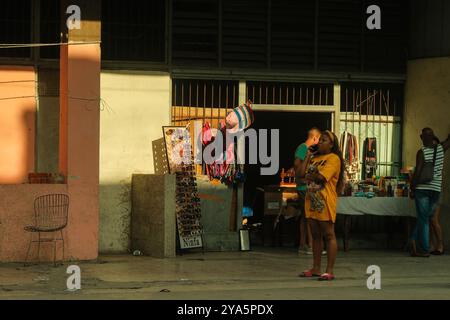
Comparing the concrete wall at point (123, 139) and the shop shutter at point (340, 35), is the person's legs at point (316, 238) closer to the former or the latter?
the concrete wall at point (123, 139)

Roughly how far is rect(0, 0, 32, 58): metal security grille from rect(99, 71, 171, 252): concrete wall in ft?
4.54

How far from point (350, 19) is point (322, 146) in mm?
4764

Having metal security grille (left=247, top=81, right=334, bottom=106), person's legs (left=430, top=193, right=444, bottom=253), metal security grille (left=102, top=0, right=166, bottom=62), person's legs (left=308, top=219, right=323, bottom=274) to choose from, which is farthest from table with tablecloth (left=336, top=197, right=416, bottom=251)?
metal security grille (left=102, top=0, right=166, bottom=62)

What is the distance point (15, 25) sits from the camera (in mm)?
14109

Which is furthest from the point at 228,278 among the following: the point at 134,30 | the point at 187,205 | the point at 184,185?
the point at 134,30

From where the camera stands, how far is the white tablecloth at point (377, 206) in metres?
14.5

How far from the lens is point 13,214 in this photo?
12.7 m

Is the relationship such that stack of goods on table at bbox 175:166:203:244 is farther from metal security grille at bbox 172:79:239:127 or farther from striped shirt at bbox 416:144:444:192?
striped shirt at bbox 416:144:444:192

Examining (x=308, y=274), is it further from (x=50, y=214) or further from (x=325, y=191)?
(x=50, y=214)

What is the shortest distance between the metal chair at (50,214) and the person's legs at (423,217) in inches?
218

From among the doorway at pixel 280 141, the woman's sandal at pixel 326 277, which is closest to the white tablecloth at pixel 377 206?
the doorway at pixel 280 141

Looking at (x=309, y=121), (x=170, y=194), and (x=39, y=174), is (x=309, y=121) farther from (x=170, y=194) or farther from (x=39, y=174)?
(x=39, y=174)

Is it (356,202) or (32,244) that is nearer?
(32,244)
